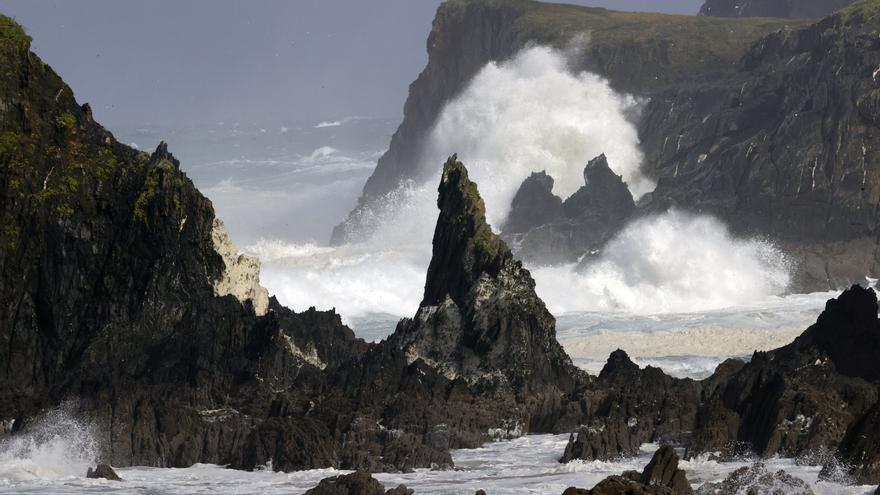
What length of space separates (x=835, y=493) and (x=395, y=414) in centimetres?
1427

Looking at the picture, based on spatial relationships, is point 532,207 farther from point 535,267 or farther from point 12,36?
point 12,36

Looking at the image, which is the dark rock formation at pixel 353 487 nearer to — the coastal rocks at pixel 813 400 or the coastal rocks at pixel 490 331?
the coastal rocks at pixel 813 400

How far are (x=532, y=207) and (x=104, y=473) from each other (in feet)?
277

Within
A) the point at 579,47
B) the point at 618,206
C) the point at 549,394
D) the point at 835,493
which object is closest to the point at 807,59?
the point at 618,206

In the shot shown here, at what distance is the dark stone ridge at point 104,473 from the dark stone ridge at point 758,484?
42.2 feet

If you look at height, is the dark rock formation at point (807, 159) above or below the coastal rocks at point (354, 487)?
above

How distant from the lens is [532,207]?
123 m

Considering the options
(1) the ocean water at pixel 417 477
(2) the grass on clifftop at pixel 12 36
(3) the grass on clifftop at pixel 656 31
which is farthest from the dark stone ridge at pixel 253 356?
(3) the grass on clifftop at pixel 656 31

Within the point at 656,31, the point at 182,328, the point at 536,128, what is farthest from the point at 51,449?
the point at 656,31

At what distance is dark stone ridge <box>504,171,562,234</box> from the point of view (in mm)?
120875

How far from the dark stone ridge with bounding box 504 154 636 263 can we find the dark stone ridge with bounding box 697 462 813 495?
253 ft

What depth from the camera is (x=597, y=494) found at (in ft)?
88.4

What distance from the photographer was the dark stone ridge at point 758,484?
32281 mm

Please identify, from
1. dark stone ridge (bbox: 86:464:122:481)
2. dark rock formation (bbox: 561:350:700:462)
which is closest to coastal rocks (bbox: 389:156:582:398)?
dark rock formation (bbox: 561:350:700:462)
